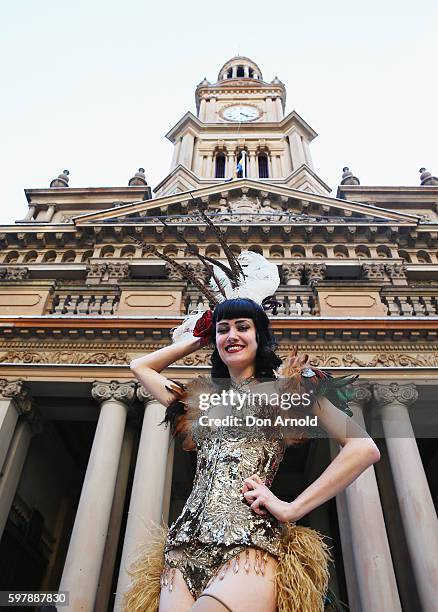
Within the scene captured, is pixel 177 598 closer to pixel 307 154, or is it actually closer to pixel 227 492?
pixel 227 492

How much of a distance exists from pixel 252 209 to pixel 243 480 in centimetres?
1933

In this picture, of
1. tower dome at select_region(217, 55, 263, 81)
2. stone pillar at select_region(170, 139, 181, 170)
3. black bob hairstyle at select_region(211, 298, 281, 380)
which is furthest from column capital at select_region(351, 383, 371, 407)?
tower dome at select_region(217, 55, 263, 81)

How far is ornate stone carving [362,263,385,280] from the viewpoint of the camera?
1778 centimetres

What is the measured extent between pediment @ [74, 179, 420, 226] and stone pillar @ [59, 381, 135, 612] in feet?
32.6

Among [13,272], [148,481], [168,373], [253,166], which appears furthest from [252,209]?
[148,481]

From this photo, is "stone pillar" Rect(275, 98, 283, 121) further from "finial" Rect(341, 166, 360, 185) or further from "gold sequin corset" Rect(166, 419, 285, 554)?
"gold sequin corset" Rect(166, 419, 285, 554)

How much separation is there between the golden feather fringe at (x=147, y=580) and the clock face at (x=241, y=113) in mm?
36522

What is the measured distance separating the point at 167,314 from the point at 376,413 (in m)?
6.12

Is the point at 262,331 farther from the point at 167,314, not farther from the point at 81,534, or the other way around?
the point at 167,314

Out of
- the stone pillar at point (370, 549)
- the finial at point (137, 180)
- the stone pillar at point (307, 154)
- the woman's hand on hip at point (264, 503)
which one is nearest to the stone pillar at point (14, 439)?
the stone pillar at point (370, 549)

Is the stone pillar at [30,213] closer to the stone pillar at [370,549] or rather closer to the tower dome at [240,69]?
the stone pillar at [370,549]

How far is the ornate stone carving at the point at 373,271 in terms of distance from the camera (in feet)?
58.3

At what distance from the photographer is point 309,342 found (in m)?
12.0

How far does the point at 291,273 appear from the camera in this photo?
18.0 meters
